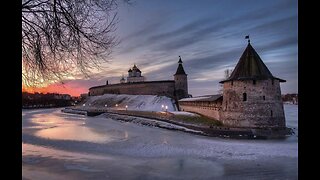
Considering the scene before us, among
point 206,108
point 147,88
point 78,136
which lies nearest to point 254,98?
point 206,108

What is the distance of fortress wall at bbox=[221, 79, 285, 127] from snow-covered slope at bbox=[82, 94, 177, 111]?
22821mm

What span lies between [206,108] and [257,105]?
7343 millimetres

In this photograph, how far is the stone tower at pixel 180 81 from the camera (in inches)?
2002

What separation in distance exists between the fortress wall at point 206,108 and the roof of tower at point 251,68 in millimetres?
3473

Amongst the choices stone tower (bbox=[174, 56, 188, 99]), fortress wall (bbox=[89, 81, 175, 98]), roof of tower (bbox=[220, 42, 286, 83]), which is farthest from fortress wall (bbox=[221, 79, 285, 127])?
fortress wall (bbox=[89, 81, 175, 98])

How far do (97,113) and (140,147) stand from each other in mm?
30627

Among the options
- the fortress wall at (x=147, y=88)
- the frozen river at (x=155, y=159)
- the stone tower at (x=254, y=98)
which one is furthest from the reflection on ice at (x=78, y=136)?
the fortress wall at (x=147, y=88)

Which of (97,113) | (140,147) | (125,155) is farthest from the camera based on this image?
(97,113)

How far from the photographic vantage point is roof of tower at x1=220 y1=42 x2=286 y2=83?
74.5 feet
